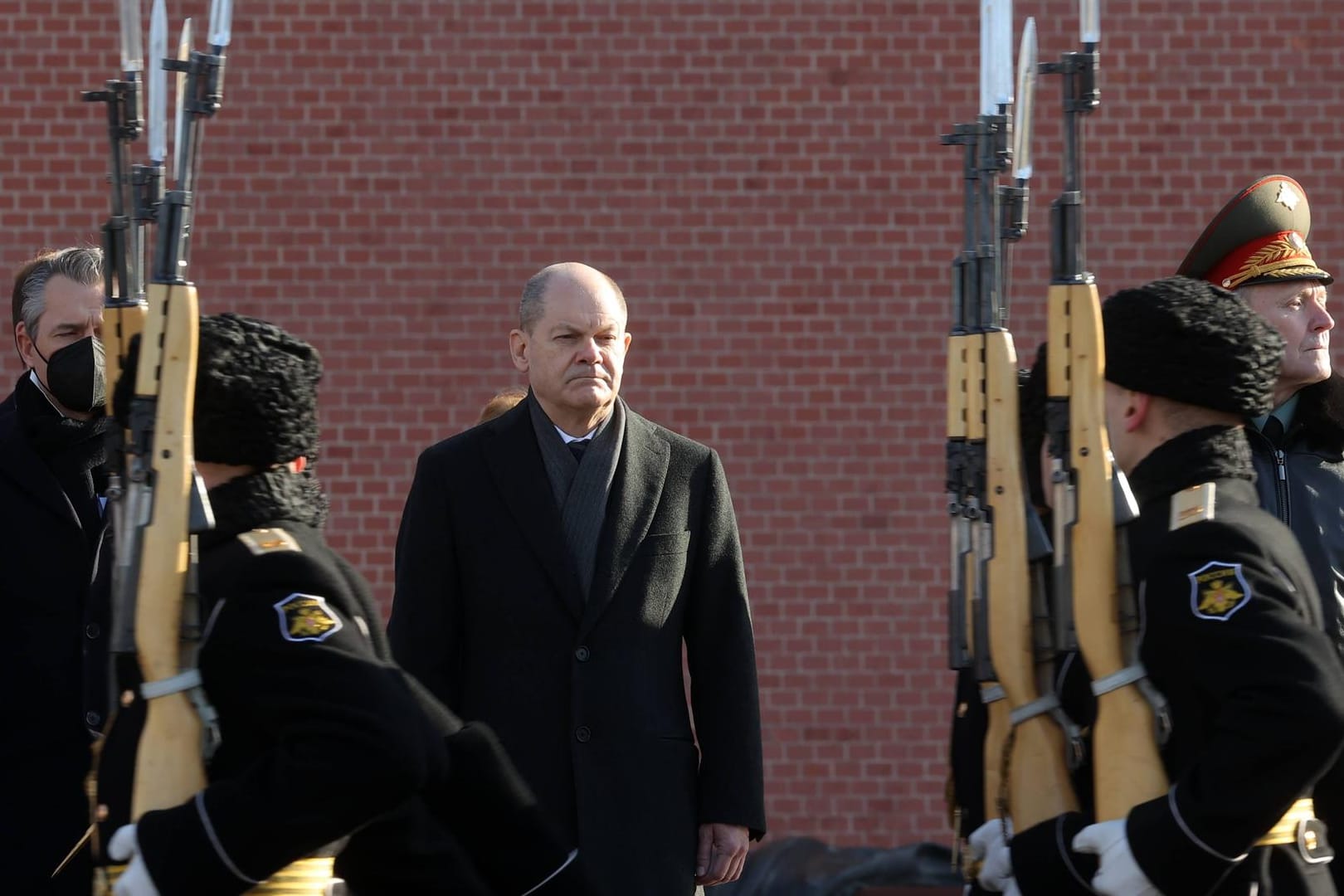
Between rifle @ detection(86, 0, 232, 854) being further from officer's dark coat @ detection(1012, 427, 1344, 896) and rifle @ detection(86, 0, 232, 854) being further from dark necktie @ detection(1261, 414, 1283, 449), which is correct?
dark necktie @ detection(1261, 414, 1283, 449)

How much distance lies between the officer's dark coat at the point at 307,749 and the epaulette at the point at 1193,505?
3.87 feet

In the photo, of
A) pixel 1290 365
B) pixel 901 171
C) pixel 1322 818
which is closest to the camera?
pixel 1322 818

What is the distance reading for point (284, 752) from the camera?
293cm

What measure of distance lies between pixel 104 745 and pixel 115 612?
0.21 meters

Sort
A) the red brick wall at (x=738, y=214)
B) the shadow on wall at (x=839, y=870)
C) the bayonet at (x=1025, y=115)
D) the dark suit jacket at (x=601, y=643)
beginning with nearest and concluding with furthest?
the bayonet at (x=1025, y=115) < the dark suit jacket at (x=601, y=643) < the shadow on wall at (x=839, y=870) < the red brick wall at (x=738, y=214)

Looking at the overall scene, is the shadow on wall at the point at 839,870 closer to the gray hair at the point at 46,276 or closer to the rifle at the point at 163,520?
the gray hair at the point at 46,276

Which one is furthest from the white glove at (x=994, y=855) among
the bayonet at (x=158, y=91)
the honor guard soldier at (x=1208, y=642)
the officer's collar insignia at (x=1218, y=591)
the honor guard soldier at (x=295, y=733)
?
the bayonet at (x=158, y=91)

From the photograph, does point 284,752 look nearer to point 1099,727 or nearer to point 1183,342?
point 1099,727

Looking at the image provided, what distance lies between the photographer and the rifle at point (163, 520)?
3068 mm

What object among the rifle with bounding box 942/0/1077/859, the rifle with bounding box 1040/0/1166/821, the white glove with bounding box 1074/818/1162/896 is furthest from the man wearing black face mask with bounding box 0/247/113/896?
the white glove with bounding box 1074/818/1162/896

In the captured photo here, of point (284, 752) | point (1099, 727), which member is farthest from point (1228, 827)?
point (284, 752)

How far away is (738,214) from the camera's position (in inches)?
307

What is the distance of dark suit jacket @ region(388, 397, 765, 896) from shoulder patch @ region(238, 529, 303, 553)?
128 centimetres

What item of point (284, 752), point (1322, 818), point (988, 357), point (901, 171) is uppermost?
point (901, 171)
